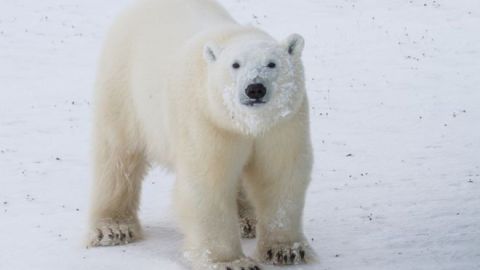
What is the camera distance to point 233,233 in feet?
19.9

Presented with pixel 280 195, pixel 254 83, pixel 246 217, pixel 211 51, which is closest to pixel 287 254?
pixel 280 195

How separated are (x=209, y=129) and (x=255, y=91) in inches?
20.6

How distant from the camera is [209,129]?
19.5ft

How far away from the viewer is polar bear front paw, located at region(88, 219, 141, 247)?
7.13 m

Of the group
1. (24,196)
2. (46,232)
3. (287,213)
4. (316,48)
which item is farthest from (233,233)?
(316,48)

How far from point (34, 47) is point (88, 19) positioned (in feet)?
8.93

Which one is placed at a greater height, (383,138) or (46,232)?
(383,138)

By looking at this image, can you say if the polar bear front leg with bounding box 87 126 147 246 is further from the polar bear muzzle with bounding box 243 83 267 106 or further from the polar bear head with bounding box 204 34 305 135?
the polar bear muzzle with bounding box 243 83 267 106

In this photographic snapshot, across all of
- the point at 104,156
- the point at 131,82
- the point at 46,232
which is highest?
the point at 131,82

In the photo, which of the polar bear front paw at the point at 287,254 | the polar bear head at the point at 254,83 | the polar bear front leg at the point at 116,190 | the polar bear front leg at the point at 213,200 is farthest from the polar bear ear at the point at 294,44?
the polar bear front leg at the point at 116,190

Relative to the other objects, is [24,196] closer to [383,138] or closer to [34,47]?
[383,138]

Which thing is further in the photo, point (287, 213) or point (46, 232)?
point (46, 232)

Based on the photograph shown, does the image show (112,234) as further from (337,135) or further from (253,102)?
(337,135)

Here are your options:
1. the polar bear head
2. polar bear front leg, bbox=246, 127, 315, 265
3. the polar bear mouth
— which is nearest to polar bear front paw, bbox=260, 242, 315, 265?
polar bear front leg, bbox=246, 127, 315, 265
